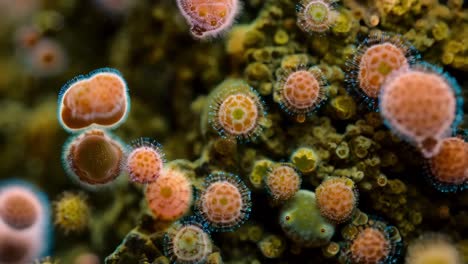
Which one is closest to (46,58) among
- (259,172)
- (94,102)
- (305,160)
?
(94,102)

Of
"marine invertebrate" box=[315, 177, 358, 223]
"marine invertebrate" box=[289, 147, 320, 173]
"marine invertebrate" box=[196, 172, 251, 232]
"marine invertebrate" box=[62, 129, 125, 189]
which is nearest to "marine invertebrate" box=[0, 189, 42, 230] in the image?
"marine invertebrate" box=[62, 129, 125, 189]

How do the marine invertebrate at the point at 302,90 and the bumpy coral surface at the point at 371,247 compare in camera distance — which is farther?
the marine invertebrate at the point at 302,90

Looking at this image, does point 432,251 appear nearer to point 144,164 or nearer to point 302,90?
point 302,90

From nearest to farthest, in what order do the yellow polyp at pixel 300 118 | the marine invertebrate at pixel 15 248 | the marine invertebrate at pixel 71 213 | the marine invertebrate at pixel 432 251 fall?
the marine invertebrate at pixel 432 251, the yellow polyp at pixel 300 118, the marine invertebrate at pixel 15 248, the marine invertebrate at pixel 71 213

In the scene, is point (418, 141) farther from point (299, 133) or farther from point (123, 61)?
point (123, 61)

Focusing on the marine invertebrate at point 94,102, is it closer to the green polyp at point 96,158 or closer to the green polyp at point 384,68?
the green polyp at point 96,158

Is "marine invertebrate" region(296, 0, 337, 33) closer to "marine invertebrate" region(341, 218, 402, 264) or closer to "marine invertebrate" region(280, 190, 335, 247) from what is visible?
"marine invertebrate" region(280, 190, 335, 247)

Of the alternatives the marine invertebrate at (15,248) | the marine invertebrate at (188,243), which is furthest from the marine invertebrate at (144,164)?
the marine invertebrate at (15,248)
